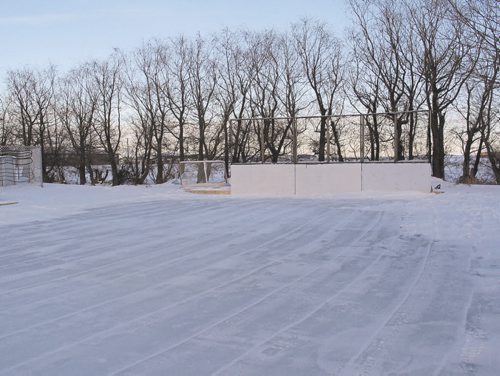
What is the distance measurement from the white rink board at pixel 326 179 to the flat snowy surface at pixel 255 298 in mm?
6332

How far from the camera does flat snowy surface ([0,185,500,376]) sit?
3.11 meters

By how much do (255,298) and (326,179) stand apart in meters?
12.5

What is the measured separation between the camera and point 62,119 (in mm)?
38969

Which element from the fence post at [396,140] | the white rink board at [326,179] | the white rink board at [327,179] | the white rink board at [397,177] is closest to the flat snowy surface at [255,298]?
the white rink board at [397,177]

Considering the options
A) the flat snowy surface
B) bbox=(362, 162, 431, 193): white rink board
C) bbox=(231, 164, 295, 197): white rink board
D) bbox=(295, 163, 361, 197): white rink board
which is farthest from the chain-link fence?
bbox=(362, 162, 431, 193): white rink board

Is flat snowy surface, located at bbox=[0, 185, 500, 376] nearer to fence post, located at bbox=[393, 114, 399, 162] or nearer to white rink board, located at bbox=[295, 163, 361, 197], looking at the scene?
fence post, located at bbox=[393, 114, 399, 162]

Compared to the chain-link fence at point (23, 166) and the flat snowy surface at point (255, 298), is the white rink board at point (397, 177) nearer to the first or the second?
the flat snowy surface at point (255, 298)

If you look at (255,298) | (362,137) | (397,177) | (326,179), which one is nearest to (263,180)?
(326,179)

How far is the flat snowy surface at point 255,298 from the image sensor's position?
10.2ft

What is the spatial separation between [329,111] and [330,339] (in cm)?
2812

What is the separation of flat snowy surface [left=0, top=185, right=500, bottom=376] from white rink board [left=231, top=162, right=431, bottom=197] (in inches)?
249

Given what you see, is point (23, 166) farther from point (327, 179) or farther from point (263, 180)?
point (327, 179)

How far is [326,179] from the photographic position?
1658 cm

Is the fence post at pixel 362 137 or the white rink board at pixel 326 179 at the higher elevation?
the fence post at pixel 362 137
